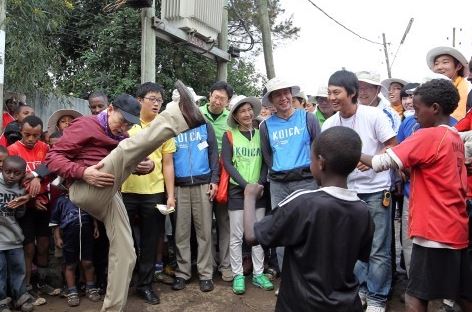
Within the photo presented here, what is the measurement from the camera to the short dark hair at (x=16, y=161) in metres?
4.06

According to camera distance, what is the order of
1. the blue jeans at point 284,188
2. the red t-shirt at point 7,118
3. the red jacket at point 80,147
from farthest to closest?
the red t-shirt at point 7,118
the blue jeans at point 284,188
the red jacket at point 80,147

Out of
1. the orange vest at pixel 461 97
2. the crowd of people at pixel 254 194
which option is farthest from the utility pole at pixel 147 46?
the orange vest at pixel 461 97

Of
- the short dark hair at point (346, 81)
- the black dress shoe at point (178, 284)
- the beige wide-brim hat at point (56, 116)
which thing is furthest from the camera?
the beige wide-brim hat at point (56, 116)

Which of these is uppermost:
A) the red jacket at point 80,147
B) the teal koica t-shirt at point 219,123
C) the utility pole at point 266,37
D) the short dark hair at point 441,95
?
the utility pole at point 266,37

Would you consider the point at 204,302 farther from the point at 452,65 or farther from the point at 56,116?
the point at 452,65

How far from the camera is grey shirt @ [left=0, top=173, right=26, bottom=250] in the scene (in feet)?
13.2

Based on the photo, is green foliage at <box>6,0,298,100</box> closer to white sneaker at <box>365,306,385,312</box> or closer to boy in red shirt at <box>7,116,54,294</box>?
boy in red shirt at <box>7,116,54,294</box>

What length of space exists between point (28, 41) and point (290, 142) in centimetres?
399

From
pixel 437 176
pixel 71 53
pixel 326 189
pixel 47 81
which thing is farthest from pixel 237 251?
pixel 71 53

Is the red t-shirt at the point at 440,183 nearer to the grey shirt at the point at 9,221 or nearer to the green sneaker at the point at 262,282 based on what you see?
the green sneaker at the point at 262,282

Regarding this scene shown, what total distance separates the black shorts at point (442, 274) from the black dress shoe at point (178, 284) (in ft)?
8.21

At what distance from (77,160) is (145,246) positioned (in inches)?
46.5

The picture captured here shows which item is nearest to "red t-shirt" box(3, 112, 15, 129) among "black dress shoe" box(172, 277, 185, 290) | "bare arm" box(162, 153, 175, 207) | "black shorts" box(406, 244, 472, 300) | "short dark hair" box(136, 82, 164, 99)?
"short dark hair" box(136, 82, 164, 99)

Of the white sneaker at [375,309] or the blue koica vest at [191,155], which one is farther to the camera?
the blue koica vest at [191,155]
